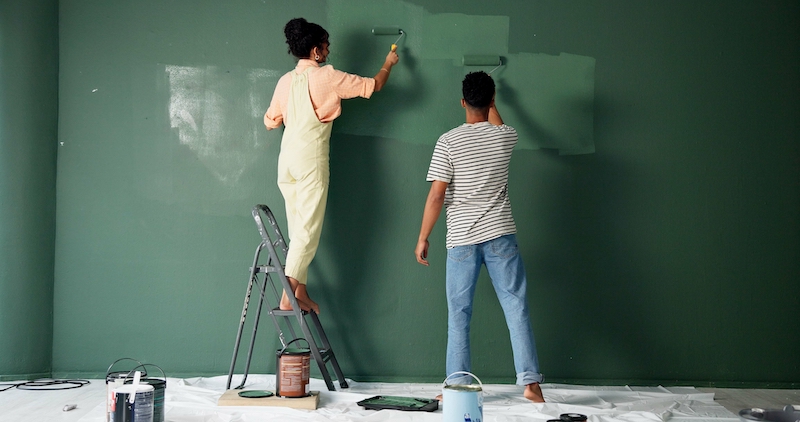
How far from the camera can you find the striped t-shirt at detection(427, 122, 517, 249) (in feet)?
9.37

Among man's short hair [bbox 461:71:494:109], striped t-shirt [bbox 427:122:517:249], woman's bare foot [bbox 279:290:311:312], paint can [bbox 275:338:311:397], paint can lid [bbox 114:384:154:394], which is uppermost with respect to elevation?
man's short hair [bbox 461:71:494:109]

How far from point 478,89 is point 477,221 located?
535 mm

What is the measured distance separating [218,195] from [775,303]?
9.08 ft

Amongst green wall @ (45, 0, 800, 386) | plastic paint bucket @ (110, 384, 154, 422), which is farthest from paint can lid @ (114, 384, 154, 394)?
green wall @ (45, 0, 800, 386)

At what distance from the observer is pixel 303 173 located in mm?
3188

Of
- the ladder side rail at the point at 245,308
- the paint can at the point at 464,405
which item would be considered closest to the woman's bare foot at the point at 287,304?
the ladder side rail at the point at 245,308

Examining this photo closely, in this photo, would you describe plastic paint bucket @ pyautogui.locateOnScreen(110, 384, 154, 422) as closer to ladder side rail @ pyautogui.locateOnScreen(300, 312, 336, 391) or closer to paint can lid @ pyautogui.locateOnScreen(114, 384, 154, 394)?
paint can lid @ pyautogui.locateOnScreen(114, 384, 154, 394)

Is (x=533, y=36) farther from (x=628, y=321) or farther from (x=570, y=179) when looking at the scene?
(x=628, y=321)

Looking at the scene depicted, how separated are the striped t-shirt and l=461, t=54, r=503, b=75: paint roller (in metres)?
0.63

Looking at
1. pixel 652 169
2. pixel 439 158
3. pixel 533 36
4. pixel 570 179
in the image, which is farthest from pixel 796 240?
pixel 439 158

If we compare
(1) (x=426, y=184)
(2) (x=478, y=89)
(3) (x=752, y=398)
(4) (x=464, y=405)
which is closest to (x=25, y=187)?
(1) (x=426, y=184)

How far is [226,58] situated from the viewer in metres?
3.48

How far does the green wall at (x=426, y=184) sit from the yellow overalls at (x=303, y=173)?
Result: 0.74 ft

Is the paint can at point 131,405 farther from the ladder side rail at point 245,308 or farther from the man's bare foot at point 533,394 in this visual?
the man's bare foot at point 533,394
